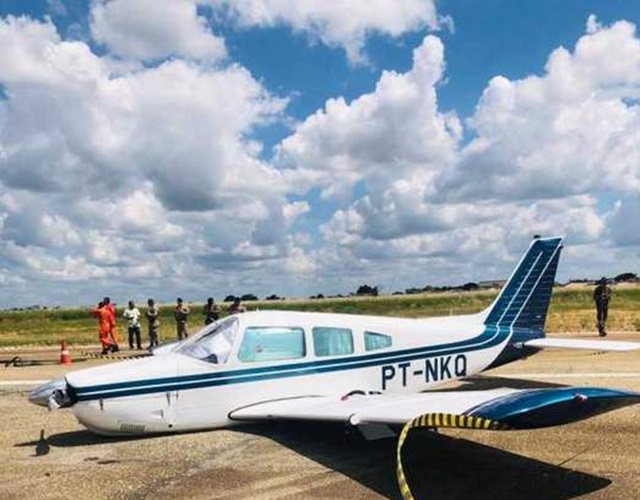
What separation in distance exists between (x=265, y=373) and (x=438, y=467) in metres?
2.75

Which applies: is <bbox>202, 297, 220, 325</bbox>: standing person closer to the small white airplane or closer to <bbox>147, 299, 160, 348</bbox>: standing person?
<bbox>147, 299, 160, 348</bbox>: standing person

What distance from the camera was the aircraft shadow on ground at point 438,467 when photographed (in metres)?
6.95

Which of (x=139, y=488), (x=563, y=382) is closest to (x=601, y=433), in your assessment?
(x=563, y=382)

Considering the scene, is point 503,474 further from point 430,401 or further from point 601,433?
point 601,433

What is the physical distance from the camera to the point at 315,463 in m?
8.14

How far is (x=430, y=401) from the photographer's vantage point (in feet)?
25.6

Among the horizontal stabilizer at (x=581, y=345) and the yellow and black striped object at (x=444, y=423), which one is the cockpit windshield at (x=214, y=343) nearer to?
the yellow and black striped object at (x=444, y=423)

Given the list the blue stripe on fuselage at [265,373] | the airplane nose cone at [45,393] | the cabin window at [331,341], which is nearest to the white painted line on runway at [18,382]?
the airplane nose cone at [45,393]

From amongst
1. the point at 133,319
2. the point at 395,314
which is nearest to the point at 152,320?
the point at 133,319

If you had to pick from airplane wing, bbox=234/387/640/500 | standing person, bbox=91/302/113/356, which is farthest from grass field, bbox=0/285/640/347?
airplane wing, bbox=234/387/640/500

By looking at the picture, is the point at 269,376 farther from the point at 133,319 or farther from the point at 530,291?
the point at 133,319

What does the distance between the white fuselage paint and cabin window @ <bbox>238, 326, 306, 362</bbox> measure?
0.08m

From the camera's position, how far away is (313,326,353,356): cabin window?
1001cm

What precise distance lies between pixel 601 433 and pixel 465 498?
351 cm
